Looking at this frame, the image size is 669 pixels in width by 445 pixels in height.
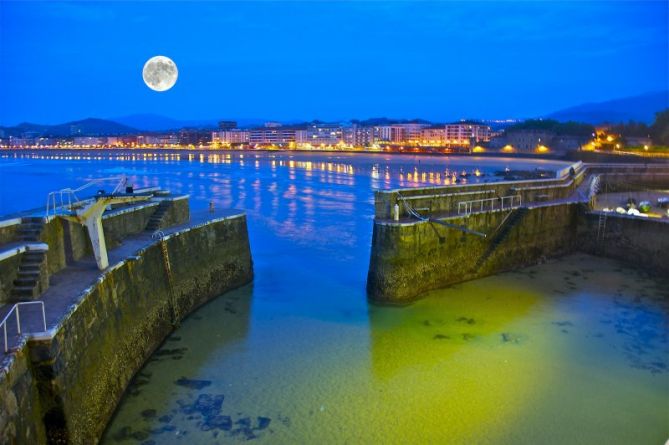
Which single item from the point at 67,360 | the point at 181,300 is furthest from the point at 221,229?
the point at 67,360

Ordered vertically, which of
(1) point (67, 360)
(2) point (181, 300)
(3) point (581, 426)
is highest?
(1) point (67, 360)

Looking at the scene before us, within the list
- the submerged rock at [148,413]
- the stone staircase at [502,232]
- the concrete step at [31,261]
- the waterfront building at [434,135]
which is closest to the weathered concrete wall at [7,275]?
the concrete step at [31,261]

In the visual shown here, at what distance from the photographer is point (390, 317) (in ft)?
50.5

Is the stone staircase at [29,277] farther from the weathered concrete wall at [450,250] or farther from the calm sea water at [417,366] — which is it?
the weathered concrete wall at [450,250]

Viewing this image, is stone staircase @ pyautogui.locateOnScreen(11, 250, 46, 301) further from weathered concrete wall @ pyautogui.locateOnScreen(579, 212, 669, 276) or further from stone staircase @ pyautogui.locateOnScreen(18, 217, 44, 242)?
weathered concrete wall @ pyautogui.locateOnScreen(579, 212, 669, 276)

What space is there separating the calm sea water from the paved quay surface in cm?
250

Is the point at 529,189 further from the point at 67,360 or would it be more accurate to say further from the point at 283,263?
the point at 67,360

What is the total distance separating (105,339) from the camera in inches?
392

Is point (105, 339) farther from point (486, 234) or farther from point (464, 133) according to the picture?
point (464, 133)

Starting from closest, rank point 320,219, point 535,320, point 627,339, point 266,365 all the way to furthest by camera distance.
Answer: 1. point 266,365
2. point 627,339
3. point 535,320
4. point 320,219

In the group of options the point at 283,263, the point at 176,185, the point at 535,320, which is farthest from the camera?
the point at 176,185

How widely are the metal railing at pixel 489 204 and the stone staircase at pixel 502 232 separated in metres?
0.36

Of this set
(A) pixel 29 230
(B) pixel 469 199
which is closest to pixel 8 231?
(A) pixel 29 230

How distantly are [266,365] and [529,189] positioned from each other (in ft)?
50.5
